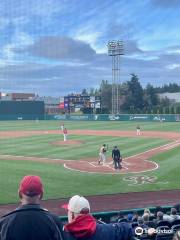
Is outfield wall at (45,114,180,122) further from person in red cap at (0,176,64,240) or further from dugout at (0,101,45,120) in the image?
person in red cap at (0,176,64,240)

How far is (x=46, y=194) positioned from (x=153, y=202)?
4.23 meters

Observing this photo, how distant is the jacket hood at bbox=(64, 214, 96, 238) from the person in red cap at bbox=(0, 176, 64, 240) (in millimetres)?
168

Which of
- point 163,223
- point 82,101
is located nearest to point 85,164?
point 163,223

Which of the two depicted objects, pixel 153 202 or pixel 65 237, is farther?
pixel 153 202

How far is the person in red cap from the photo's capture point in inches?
136

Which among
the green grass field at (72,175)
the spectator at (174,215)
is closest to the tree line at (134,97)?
the green grass field at (72,175)

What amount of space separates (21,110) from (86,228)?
7285 centimetres

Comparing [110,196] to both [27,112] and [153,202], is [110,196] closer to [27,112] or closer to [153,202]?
[153,202]

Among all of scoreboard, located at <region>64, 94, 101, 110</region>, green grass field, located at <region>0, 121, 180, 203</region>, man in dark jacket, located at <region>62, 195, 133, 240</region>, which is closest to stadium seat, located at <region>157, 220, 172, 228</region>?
man in dark jacket, located at <region>62, 195, 133, 240</region>

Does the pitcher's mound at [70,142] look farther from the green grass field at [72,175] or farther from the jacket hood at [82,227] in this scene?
the jacket hood at [82,227]

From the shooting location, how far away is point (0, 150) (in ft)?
100

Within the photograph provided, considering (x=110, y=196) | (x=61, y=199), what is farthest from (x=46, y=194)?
(x=110, y=196)

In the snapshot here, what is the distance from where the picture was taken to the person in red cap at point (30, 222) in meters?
3.45

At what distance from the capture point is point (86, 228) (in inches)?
147
